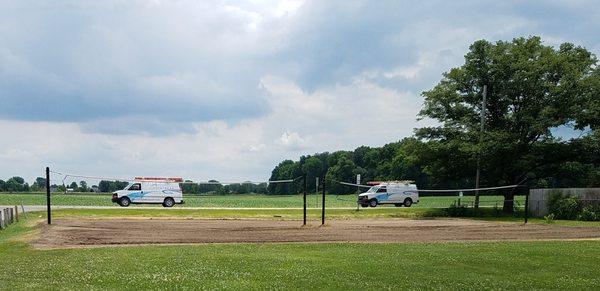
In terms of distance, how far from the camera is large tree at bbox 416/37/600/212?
39.8 m

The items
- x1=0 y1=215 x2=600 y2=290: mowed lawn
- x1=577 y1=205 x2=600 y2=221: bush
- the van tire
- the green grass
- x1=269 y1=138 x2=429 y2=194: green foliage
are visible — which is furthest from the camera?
x1=269 y1=138 x2=429 y2=194: green foliage

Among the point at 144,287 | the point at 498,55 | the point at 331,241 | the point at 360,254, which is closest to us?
the point at 144,287

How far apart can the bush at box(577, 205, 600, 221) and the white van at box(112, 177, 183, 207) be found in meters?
27.3

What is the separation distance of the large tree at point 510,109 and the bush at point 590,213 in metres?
5.60

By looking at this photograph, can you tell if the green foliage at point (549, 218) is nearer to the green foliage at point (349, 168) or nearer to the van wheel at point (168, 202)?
the van wheel at point (168, 202)

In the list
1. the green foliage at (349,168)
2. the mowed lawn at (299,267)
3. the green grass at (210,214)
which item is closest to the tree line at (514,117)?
the green grass at (210,214)

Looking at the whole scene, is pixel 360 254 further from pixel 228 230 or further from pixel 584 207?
pixel 584 207

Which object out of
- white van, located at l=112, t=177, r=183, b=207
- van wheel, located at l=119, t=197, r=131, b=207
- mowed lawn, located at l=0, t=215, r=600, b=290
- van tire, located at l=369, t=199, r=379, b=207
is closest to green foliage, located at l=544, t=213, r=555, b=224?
mowed lawn, located at l=0, t=215, r=600, b=290

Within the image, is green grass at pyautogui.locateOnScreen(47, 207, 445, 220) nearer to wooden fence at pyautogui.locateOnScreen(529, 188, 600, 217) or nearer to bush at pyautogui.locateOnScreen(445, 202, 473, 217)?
bush at pyautogui.locateOnScreen(445, 202, 473, 217)

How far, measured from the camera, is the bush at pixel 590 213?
33.8 m

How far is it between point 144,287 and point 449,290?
4.93m

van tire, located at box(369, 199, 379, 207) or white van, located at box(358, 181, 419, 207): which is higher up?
white van, located at box(358, 181, 419, 207)

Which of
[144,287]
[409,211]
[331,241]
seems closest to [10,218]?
[331,241]

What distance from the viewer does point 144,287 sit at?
9.02 metres
